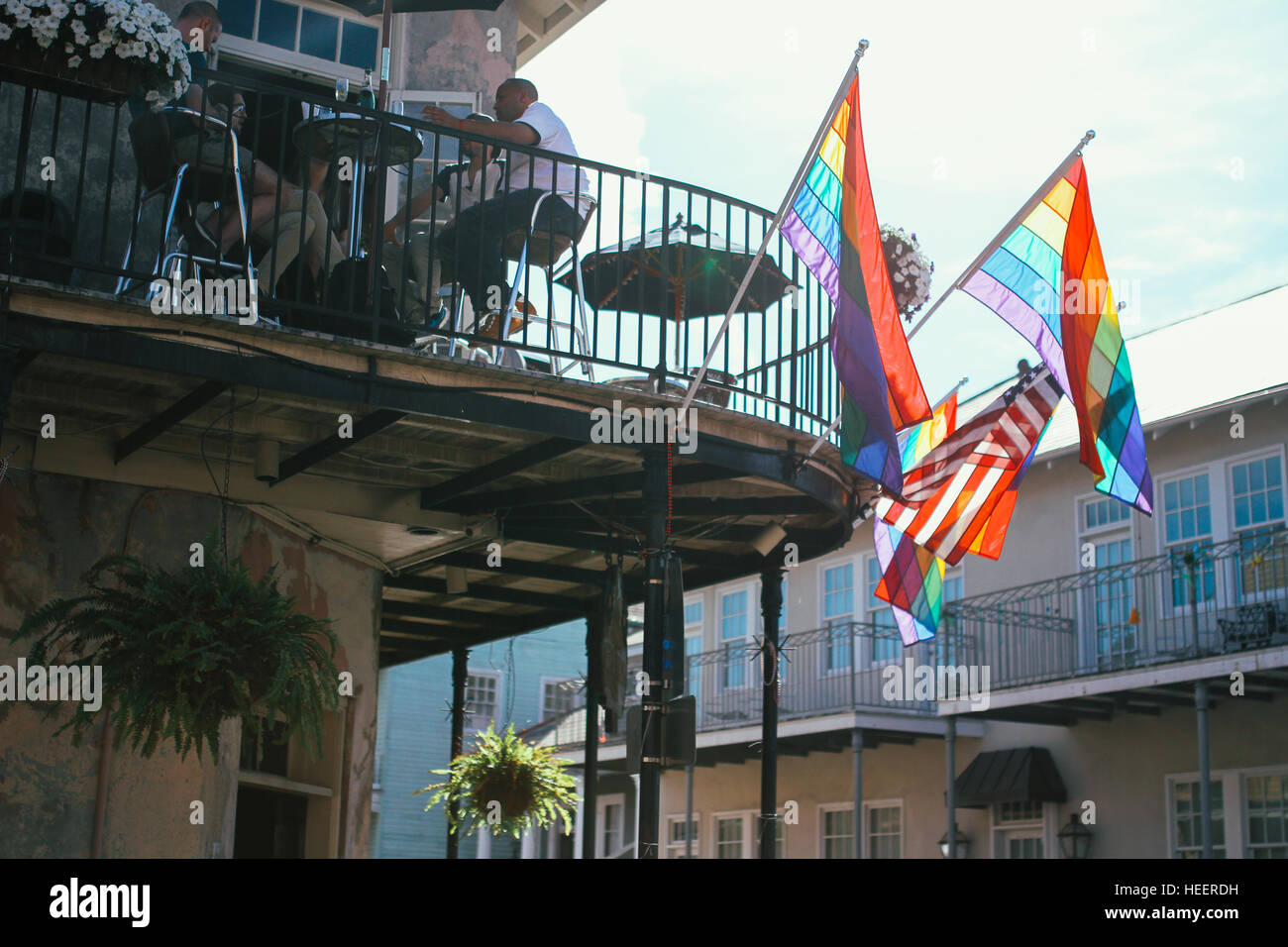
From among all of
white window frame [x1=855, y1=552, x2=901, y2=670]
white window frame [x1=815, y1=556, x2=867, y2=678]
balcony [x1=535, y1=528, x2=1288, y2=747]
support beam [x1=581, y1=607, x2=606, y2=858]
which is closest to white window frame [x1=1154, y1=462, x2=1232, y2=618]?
balcony [x1=535, y1=528, x2=1288, y2=747]

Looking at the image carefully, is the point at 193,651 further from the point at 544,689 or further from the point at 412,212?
the point at 544,689

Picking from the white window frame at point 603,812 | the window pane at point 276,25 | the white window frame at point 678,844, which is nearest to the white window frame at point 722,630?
the white window frame at point 678,844

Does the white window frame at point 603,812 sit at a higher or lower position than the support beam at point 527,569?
lower

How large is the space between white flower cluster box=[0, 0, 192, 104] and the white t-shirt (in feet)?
7.53

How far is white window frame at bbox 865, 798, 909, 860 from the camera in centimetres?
2245

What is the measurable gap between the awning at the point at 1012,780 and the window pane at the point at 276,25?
1430cm

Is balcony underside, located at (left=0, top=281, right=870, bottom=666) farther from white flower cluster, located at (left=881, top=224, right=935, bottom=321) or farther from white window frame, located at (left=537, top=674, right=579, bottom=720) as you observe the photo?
white window frame, located at (left=537, top=674, right=579, bottom=720)

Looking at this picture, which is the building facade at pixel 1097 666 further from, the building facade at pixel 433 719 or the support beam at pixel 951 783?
the building facade at pixel 433 719

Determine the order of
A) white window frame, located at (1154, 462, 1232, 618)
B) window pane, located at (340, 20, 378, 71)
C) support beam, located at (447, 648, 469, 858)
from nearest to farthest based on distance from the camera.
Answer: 1. window pane, located at (340, 20, 378, 71)
2. support beam, located at (447, 648, 469, 858)
3. white window frame, located at (1154, 462, 1232, 618)

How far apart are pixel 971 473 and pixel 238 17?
5890 millimetres

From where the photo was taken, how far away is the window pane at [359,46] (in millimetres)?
10430

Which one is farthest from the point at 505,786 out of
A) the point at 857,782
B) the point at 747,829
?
the point at 747,829

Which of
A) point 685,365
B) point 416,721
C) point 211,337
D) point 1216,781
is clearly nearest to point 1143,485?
point 685,365
